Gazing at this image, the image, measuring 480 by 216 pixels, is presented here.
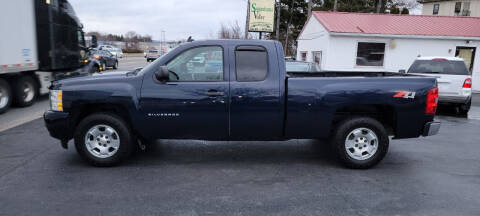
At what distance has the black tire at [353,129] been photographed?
5008 millimetres

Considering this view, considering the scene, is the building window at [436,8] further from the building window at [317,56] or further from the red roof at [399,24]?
the building window at [317,56]

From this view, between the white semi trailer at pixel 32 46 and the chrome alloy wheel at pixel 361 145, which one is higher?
the white semi trailer at pixel 32 46

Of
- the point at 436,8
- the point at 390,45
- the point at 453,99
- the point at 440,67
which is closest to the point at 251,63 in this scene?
the point at 453,99

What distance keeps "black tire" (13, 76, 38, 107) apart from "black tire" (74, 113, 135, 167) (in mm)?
5958

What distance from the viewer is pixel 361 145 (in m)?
5.10

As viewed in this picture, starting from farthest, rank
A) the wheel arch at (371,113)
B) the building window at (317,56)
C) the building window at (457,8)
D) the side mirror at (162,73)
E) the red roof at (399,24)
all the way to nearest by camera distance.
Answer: the building window at (457,8) → the building window at (317,56) → the red roof at (399,24) → the wheel arch at (371,113) → the side mirror at (162,73)

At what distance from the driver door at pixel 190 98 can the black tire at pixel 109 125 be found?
0.34m

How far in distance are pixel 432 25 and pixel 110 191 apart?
2001cm

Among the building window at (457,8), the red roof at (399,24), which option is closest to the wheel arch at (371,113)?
the red roof at (399,24)

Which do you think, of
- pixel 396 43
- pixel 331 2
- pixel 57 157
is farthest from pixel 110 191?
pixel 331 2

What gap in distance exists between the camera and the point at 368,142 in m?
5.10

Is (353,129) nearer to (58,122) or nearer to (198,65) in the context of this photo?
(198,65)

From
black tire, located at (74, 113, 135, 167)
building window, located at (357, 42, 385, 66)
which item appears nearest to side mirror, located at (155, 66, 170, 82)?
black tire, located at (74, 113, 135, 167)

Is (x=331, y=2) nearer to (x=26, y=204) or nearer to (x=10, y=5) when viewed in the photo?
(x=10, y=5)
